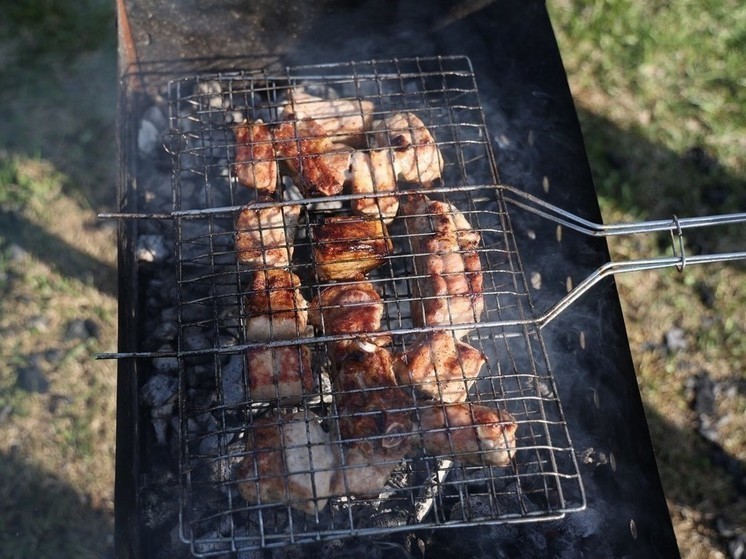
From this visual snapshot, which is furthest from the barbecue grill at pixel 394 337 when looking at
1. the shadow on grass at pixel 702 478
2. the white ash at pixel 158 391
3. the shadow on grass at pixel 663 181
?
the shadow on grass at pixel 663 181

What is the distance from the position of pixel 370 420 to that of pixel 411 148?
1403 millimetres

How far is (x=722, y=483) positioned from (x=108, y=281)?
4377 millimetres

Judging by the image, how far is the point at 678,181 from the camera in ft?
16.7

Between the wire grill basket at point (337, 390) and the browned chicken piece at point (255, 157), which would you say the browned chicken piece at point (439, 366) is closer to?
the wire grill basket at point (337, 390)

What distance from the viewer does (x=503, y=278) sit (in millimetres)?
3314

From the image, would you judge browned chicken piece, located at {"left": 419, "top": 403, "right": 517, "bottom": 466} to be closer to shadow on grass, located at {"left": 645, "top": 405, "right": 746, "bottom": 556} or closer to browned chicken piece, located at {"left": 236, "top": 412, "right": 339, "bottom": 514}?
browned chicken piece, located at {"left": 236, "top": 412, "right": 339, "bottom": 514}

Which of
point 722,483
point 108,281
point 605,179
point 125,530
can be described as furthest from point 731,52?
point 125,530

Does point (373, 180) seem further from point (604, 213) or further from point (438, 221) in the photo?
point (604, 213)

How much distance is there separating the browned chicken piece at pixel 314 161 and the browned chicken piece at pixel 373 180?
0.19ft

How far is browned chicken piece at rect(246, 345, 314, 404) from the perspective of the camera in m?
2.71

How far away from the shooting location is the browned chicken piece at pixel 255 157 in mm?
3170

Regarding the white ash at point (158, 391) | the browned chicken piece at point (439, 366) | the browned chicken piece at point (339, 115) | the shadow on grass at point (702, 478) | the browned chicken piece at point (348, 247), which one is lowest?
the shadow on grass at point (702, 478)

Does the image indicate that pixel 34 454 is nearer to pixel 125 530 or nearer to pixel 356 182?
pixel 125 530

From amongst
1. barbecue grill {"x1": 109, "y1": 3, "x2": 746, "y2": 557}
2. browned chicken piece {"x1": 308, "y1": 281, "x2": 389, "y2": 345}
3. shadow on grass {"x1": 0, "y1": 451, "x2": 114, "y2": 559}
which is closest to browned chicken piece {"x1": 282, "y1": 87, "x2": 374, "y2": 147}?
barbecue grill {"x1": 109, "y1": 3, "x2": 746, "y2": 557}
